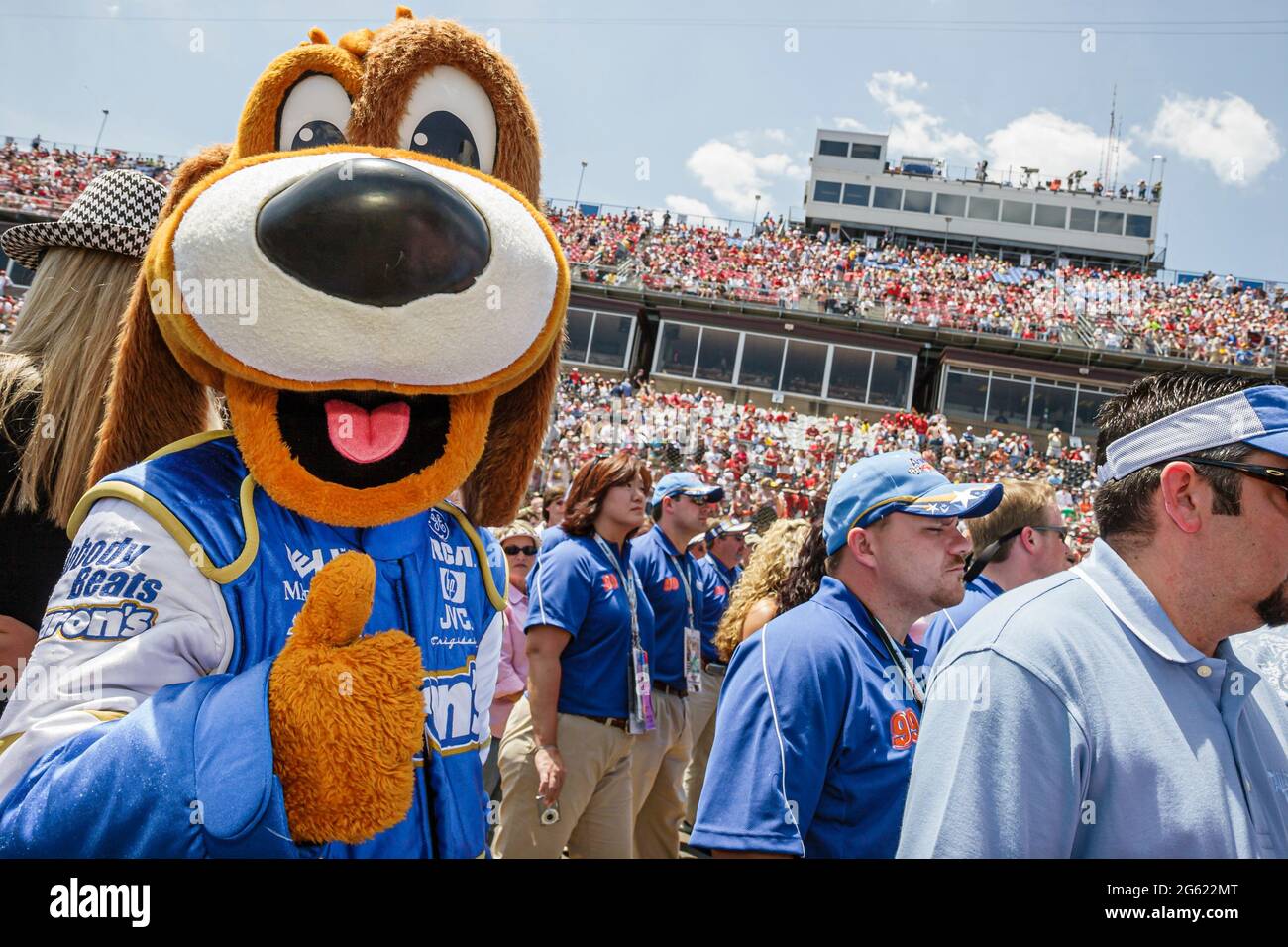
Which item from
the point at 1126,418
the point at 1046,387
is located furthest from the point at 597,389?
the point at 1126,418

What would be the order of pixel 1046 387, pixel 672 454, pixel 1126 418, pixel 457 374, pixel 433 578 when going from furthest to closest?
pixel 1046 387, pixel 672 454, pixel 1126 418, pixel 433 578, pixel 457 374

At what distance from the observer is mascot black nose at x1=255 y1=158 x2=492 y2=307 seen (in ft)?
3.62

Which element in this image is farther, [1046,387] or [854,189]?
[854,189]

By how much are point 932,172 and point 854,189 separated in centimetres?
429

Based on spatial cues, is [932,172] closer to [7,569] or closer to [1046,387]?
[1046,387]

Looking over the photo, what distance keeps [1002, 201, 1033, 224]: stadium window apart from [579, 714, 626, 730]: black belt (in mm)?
46518

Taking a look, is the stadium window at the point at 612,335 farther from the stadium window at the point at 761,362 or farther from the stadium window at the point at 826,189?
the stadium window at the point at 826,189

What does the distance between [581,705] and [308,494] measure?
2.79 m

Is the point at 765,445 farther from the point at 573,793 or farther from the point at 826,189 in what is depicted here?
the point at 826,189

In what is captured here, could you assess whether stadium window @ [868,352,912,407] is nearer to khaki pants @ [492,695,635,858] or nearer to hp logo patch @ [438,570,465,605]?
khaki pants @ [492,695,635,858]

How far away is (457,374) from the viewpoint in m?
1.26

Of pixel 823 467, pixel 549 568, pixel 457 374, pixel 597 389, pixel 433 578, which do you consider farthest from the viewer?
pixel 597 389

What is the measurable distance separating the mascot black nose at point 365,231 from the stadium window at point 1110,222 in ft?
165
